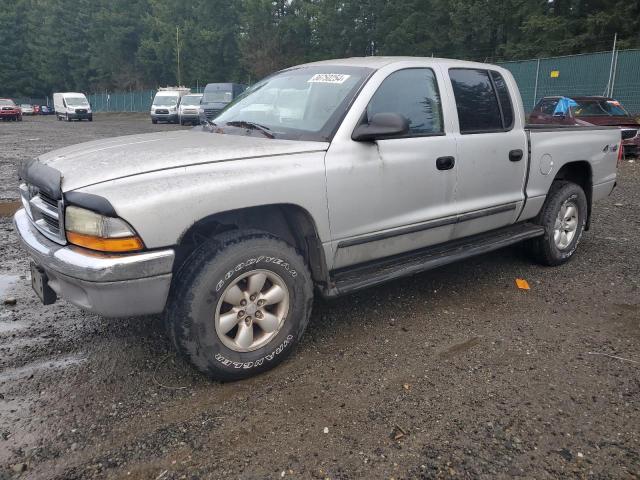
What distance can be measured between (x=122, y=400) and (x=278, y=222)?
1330 millimetres

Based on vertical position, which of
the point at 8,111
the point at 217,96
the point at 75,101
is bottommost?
the point at 8,111

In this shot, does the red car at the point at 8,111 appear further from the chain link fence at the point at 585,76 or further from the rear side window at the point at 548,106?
the rear side window at the point at 548,106

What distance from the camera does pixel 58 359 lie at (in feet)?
10.6

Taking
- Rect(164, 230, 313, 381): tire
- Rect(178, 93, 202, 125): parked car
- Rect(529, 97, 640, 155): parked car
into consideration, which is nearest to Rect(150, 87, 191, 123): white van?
Rect(178, 93, 202, 125): parked car

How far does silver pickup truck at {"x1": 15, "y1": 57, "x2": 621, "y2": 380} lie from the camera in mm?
2576

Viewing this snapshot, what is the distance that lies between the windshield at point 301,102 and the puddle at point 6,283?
7.39ft

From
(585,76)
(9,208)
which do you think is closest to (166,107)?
(585,76)

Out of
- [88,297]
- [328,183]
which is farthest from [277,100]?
[88,297]

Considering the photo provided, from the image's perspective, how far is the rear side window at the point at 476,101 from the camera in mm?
4023

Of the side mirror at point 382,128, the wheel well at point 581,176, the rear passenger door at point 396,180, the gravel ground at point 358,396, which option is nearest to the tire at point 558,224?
the wheel well at point 581,176

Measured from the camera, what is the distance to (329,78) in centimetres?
368

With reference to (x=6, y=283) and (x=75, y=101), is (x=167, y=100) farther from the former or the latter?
(x=6, y=283)

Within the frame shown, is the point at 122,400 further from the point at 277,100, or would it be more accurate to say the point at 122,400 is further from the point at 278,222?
the point at 277,100

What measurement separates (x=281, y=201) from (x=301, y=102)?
3.46ft
